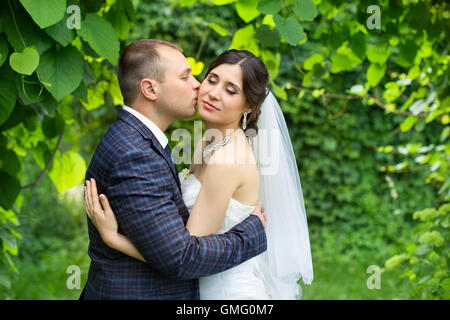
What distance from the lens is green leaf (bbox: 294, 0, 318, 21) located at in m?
2.21

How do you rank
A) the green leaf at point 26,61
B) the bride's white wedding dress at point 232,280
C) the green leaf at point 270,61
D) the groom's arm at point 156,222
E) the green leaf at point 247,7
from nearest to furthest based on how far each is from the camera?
the groom's arm at point 156,222 < the green leaf at point 26,61 < the bride's white wedding dress at point 232,280 < the green leaf at point 247,7 < the green leaf at point 270,61

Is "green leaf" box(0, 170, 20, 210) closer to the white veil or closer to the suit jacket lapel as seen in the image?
the suit jacket lapel

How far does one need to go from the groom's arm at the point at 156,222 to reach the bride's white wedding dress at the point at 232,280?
0.24 metres

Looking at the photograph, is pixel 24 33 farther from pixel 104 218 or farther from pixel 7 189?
pixel 7 189

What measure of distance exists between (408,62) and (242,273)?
1.72 meters

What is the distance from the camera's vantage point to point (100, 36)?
208 centimetres

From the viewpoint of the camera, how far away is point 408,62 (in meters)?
2.98

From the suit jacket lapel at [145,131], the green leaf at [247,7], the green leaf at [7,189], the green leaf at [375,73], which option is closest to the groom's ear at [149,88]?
the suit jacket lapel at [145,131]

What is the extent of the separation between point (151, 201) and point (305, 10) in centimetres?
114

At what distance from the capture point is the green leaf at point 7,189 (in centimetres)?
271

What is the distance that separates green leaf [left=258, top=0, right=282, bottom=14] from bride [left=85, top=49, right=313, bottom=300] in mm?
202

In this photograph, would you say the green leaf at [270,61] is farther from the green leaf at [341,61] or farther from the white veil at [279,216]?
the white veil at [279,216]

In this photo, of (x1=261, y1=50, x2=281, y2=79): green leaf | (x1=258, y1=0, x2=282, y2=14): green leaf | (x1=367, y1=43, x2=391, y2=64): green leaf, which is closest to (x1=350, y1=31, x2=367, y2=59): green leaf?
(x1=367, y1=43, x2=391, y2=64): green leaf
